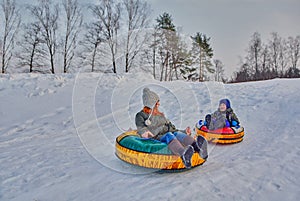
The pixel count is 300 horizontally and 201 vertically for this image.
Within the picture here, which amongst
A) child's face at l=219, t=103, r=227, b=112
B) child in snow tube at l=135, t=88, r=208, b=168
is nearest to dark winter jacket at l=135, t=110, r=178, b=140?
child in snow tube at l=135, t=88, r=208, b=168

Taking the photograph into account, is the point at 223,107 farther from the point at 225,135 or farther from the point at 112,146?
the point at 112,146

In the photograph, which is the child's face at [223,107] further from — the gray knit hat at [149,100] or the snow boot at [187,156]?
the snow boot at [187,156]

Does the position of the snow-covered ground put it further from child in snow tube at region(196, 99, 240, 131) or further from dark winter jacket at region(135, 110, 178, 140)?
dark winter jacket at region(135, 110, 178, 140)

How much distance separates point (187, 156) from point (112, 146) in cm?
235

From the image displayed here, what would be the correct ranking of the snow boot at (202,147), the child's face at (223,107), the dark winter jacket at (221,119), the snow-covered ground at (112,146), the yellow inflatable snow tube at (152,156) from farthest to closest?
the child's face at (223,107) → the dark winter jacket at (221,119) → the snow boot at (202,147) → the yellow inflatable snow tube at (152,156) → the snow-covered ground at (112,146)

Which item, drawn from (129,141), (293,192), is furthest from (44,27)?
(293,192)

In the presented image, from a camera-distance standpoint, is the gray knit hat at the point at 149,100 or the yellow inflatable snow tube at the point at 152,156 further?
the gray knit hat at the point at 149,100

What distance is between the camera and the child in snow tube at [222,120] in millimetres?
5387

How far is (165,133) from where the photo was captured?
13.0 ft

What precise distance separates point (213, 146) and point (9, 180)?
3656 millimetres

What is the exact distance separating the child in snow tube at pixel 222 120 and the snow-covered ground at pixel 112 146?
473 mm

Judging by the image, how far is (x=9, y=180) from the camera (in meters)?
3.59

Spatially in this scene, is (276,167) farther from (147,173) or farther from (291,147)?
(147,173)

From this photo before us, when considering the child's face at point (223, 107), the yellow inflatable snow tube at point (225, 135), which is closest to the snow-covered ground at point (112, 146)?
the yellow inflatable snow tube at point (225, 135)
